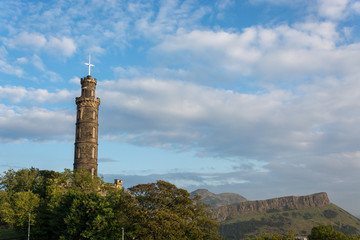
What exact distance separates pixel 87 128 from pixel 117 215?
41038mm

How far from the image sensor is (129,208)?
57.1m

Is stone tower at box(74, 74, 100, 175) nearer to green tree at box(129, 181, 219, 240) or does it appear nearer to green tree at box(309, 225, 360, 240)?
green tree at box(129, 181, 219, 240)

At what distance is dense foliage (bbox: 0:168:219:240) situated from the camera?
53.5m

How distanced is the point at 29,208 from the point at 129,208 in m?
29.4

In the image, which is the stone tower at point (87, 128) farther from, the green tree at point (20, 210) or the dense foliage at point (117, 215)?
the green tree at point (20, 210)

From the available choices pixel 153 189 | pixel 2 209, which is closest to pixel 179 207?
pixel 153 189

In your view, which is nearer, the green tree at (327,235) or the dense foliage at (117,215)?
the dense foliage at (117,215)

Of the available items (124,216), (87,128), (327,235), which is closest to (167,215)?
(124,216)

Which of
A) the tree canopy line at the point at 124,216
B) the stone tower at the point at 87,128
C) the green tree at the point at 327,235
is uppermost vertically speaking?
the stone tower at the point at 87,128

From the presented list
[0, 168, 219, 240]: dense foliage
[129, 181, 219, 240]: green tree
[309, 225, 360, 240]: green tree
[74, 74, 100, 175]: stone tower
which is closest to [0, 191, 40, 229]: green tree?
[0, 168, 219, 240]: dense foliage

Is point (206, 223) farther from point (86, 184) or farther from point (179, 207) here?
point (86, 184)

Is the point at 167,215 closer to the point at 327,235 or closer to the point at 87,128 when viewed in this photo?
the point at 327,235

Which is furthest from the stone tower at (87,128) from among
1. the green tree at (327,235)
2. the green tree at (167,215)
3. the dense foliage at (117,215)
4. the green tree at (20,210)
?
the green tree at (327,235)

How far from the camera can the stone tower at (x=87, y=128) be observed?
3691 inches
